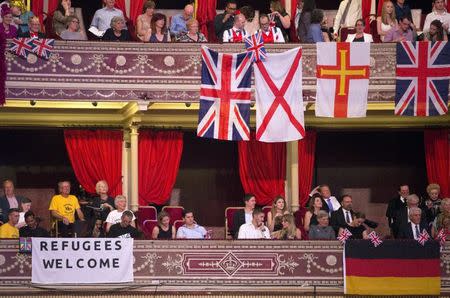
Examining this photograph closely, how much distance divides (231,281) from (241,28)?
523 centimetres

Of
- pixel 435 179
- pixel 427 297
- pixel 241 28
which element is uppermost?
pixel 241 28

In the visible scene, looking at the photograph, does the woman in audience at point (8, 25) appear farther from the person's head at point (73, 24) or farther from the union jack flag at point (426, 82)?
the union jack flag at point (426, 82)

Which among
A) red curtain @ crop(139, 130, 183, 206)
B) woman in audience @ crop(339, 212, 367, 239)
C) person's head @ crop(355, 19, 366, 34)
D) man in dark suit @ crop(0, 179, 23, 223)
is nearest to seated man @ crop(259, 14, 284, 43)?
person's head @ crop(355, 19, 366, 34)

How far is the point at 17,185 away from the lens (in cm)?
2788

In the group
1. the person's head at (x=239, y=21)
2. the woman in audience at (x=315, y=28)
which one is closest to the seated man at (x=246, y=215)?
the person's head at (x=239, y=21)

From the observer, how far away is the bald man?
25.6 m

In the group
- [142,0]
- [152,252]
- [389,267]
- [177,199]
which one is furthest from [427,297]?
[142,0]

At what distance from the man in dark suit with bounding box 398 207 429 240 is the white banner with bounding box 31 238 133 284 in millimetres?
4930

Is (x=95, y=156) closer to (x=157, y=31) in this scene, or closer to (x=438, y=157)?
(x=157, y=31)

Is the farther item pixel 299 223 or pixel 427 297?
pixel 299 223

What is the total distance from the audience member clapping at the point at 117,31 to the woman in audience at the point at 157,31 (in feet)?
1.45

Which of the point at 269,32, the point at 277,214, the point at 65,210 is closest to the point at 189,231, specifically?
the point at 277,214

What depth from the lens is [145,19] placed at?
86.3ft

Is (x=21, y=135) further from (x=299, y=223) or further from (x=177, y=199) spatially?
(x=299, y=223)
